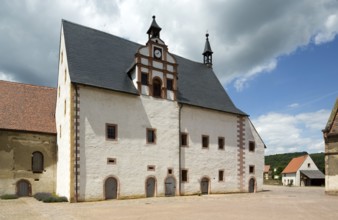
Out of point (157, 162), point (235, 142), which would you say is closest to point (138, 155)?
point (157, 162)

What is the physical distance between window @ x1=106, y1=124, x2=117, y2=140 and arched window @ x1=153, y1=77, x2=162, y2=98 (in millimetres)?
4696

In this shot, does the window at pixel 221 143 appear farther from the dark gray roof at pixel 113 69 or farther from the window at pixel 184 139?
the window at pixel 184 139

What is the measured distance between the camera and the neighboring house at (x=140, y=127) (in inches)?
→ 850

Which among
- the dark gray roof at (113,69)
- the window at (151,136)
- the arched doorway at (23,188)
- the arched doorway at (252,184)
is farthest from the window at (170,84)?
→ the arched doorway at (23,188)

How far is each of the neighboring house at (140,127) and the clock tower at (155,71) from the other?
0.08 meters

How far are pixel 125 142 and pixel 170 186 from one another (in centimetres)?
551

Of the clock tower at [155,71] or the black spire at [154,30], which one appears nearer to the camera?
the clock tower at [155,71]

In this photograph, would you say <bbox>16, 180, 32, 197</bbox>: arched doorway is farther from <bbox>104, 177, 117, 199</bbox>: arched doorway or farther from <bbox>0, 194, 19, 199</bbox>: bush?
<bbox>104, 177, 117, 199</bbox>: arched doorway

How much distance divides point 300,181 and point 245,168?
32090mm

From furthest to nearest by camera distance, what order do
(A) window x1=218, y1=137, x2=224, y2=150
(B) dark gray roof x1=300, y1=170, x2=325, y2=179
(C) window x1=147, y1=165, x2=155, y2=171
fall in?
(B) dark gray roof x1=300, y1=170, x2=325, y2=179 < (A) window x1=218, y1=137, x2=224, y2=150 < (C) window x1=147, y1=165, x2=155, y2=171

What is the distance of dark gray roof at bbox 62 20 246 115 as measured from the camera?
23312 mm

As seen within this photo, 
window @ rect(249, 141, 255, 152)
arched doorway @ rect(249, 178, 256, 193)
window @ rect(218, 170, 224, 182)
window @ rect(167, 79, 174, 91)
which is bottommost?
arched doorway @ rect(249, 178, 256, 193)

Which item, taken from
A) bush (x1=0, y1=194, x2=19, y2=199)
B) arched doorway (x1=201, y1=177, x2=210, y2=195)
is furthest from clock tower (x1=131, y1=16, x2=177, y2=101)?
bush (x1=0, y1=194, x2=19, y2=199)

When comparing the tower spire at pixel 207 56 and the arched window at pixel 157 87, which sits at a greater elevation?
the tower spire at pixel 207 56
